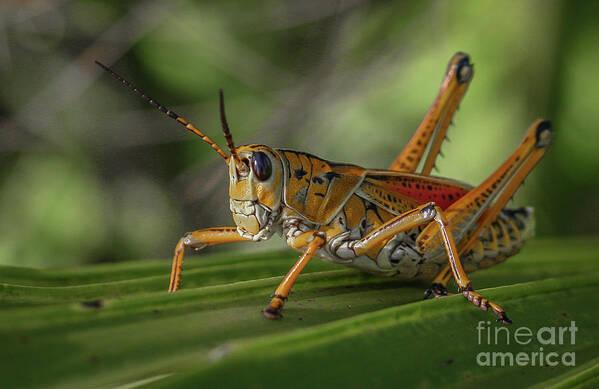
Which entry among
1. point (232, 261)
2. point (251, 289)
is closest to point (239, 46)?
point (232, 261)

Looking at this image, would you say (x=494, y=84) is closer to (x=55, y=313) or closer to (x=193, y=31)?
(x=193, y=31)

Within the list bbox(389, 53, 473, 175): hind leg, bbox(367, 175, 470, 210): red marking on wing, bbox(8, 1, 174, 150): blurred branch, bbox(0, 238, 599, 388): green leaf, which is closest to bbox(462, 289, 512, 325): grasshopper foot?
bbox(0, 238, 599, 388): green leaf

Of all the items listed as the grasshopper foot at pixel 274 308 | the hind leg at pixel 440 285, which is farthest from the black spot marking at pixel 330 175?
the grasshopper foot at pixel 274 308

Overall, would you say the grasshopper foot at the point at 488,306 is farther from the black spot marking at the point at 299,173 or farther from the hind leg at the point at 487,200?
the black spot marking at the point at 299,173

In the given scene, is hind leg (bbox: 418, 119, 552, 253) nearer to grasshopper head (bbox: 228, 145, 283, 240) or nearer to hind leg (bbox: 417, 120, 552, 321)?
hind leg (bbox: 417, 120, 552, 321)

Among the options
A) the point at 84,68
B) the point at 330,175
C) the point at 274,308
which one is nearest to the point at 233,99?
the point at 84,68

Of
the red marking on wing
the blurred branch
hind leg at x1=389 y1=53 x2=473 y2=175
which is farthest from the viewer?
the blurred branch

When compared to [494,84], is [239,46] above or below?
above

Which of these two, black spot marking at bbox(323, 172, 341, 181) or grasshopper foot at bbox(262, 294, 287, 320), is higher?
black spot marking at bbox(323, 172, 341, 181)
